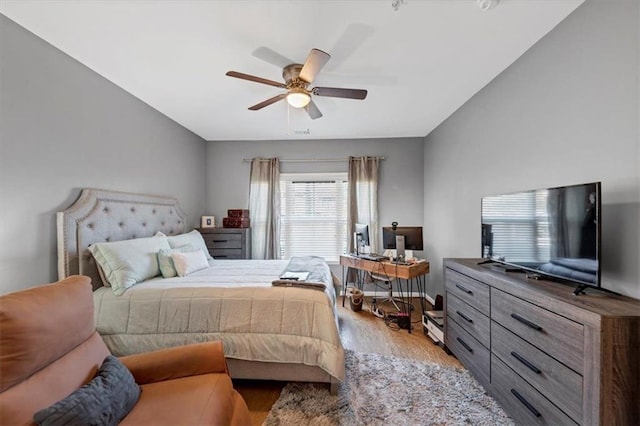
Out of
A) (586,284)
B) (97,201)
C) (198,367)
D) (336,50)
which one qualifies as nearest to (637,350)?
(586,284)

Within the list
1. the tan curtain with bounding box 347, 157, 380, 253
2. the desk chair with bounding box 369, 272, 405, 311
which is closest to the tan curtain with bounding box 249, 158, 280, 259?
the tan curtain with bounding box 347, 157, 380, 253

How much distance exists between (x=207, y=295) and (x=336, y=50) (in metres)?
2.11

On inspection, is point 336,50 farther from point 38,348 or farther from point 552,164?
point 38,348

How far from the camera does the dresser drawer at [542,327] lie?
1138 millimetres

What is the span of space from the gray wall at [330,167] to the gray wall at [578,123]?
134cm

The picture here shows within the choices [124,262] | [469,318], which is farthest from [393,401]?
[124,262]

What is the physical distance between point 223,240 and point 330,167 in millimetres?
2006

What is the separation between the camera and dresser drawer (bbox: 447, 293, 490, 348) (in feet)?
5.85

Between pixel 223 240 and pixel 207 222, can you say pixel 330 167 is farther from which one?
pixel 207 222

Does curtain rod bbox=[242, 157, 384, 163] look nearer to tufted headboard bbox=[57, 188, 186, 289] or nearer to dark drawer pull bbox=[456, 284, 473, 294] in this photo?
tufted headboard bbox=[57, 188, 186, 289]

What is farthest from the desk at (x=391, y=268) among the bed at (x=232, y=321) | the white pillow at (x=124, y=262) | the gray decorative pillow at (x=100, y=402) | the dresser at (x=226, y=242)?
the gray decorative pillow at (x=100, y=402)

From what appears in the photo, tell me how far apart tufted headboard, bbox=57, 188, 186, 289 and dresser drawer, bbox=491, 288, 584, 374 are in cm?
311

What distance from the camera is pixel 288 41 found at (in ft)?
5.74

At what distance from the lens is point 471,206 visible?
106 inches
